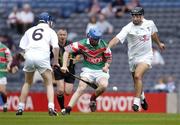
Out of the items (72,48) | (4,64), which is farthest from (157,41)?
(4,64)

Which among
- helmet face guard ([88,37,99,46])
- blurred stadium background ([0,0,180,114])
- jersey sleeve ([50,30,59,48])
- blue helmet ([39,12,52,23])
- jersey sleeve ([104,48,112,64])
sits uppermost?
blurred stadium background ([0,0,180,114])

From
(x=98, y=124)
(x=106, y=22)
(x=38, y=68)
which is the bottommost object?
(x=98, y=124)

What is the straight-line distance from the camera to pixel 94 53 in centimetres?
2080

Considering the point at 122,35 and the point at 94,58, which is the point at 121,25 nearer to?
the point at 122,35

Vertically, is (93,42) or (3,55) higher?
(3,55)

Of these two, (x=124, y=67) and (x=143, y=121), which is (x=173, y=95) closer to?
(x=124, y=67)

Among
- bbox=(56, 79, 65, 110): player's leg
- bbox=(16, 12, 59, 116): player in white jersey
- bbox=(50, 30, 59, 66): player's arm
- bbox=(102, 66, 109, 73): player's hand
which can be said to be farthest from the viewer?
bbox=(56, 79, 65, 110): player's leg

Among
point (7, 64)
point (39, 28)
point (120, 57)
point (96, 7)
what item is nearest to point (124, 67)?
point (120, 57)

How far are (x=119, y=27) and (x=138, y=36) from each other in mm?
11725

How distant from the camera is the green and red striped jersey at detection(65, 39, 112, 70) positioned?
20703 millimetres

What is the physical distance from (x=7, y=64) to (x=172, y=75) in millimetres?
7982

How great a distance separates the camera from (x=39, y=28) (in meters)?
19.4

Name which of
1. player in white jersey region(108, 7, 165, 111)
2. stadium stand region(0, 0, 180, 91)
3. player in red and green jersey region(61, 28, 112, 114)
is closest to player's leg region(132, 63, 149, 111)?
player in white jersey region(108, 7, 165, 111)

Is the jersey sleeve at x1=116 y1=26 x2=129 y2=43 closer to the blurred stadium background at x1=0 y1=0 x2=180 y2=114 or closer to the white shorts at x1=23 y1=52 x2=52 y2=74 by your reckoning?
the white shorts at x1=23 y1=52 x2=52 y2=74
